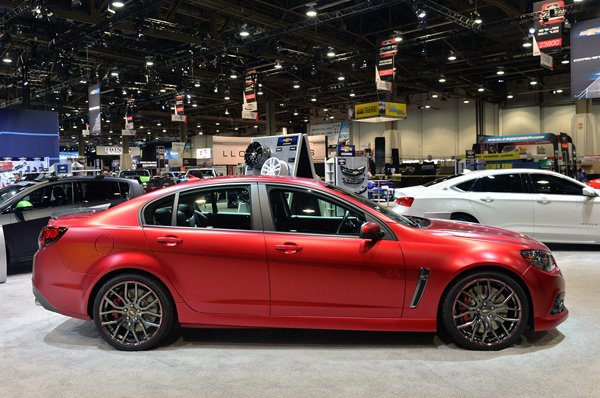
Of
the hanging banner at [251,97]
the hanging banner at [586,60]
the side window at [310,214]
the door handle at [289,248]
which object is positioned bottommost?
the door handle at [289,248]

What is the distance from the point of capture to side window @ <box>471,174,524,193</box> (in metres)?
7.86

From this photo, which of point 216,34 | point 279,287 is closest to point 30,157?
point 216,34

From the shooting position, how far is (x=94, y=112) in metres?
19.2

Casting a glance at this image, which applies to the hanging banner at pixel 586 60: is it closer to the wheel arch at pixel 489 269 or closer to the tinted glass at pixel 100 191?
the wheel arch at pixel 489 269

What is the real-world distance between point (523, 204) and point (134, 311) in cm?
633

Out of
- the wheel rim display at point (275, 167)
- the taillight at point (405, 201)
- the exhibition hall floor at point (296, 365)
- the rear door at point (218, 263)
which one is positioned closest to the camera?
the exhibition hall floor at point (296, 365)

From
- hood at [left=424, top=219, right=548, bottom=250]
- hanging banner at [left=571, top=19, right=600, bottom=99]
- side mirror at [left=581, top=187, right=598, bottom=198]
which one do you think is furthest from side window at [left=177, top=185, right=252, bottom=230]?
hanging banner at [left=571, top=19, right=600, bottom=99]

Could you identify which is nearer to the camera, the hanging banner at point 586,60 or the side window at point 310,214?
the side window at point 310,214

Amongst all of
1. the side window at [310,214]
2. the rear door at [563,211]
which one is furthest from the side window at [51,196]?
the rear door at [563,211]

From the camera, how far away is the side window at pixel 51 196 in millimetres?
7395

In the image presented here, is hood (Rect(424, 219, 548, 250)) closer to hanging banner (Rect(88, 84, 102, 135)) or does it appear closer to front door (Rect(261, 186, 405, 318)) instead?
front door (Rect(261, 186, 405, 318))

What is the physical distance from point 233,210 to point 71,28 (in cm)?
1750

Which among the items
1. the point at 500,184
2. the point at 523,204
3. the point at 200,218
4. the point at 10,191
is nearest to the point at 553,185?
the point at 523,204

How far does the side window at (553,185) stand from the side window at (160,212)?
6.18 m
